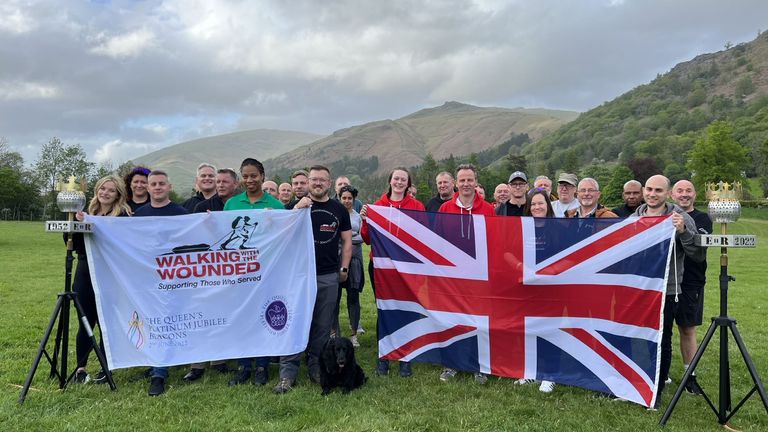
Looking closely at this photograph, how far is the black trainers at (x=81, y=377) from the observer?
542cm

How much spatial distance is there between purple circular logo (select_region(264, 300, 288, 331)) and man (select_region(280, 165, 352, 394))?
334mm

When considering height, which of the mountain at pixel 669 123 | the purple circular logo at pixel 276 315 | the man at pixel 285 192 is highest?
the mountain at pixel 669 123

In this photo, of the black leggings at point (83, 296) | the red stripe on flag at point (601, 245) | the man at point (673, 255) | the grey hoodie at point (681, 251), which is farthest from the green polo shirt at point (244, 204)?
the grey hoodie at point (681, 251)

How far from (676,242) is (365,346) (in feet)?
13.9

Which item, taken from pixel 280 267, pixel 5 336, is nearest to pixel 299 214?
pixel 280 267

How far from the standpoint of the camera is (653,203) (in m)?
5.13

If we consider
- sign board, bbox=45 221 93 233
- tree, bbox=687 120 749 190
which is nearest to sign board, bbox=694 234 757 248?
sign board, bbox=45 221 93 233

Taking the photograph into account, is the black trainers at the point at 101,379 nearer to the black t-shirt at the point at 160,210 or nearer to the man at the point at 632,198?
the black t-shirt at the point at 160,210

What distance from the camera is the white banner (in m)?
5.37

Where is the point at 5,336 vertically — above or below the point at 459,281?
below

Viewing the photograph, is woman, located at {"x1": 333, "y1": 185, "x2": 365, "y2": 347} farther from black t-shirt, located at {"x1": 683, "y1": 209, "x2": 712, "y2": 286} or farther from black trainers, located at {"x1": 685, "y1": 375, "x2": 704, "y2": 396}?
black trainers, located at {"x1": 685, "y1": 375, "x2": 704, "y2": 396}

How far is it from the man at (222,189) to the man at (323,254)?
1.34m

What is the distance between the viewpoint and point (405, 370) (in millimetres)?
5875

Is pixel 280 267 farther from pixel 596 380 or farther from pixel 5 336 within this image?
pixel 5 336
